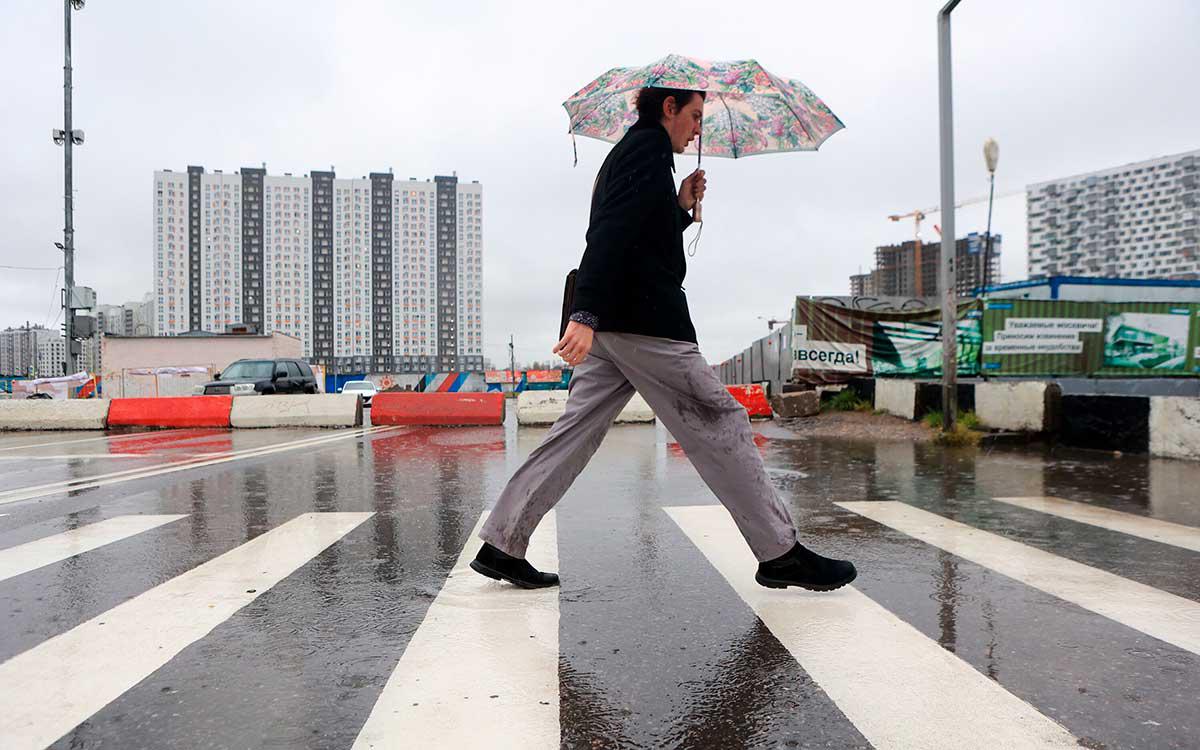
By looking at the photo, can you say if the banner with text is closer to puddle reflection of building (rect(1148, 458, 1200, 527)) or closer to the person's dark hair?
puddle reflection of building (rect(1148, 458, 1200, 527))

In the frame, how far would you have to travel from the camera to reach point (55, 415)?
15047 millimetres

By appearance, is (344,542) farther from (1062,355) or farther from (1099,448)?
(1062,355)

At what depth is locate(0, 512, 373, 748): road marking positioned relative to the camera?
1.90 metres

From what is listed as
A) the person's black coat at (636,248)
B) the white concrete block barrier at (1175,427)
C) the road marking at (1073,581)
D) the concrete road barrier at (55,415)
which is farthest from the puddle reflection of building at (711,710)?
the concrete road barrier at (55,415)

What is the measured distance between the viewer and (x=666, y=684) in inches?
81.4

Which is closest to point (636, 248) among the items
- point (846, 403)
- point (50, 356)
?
point (846, 403)

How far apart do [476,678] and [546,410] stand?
12.2 metres

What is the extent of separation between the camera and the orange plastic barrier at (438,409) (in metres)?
14.7

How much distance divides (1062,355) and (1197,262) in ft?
346

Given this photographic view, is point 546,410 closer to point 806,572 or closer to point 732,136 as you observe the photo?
point 732,136

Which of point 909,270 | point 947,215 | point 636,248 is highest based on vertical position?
point 909,270

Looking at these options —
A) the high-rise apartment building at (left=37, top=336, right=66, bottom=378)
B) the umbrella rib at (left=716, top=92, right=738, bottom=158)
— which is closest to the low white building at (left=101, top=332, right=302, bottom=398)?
the umbrella rib at (left=716, top=92, right=738, bottom=158)

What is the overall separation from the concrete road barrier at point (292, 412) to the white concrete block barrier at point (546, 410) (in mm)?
3537

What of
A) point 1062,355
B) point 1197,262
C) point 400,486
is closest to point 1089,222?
point 1197,262
